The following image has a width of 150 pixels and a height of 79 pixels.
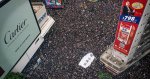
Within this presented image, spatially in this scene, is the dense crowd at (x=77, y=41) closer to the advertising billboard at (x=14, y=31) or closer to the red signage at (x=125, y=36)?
the advertising billboard at (x=14, y=31)

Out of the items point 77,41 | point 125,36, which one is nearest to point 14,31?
point 77,41

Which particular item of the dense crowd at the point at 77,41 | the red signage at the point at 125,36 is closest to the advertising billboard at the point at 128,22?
the red signage at the point at 125,36

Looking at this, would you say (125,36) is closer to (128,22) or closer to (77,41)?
→ (128,22)

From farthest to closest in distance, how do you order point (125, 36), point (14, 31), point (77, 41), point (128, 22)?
point (77, 41) → point (14, 31) → point (125, 36) → point (128, 22)

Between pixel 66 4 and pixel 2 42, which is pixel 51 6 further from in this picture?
pixel 2 42

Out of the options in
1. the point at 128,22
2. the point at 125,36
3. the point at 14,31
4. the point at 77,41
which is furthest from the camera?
the point at 77,41

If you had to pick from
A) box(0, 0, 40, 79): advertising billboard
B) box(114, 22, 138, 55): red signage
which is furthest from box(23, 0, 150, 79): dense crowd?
box(114, 22, 138, 55): red signage

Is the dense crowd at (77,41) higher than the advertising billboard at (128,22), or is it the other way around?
the advertising billboard at (128,22)

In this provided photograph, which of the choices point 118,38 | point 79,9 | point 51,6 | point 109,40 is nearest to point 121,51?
point 118,38
